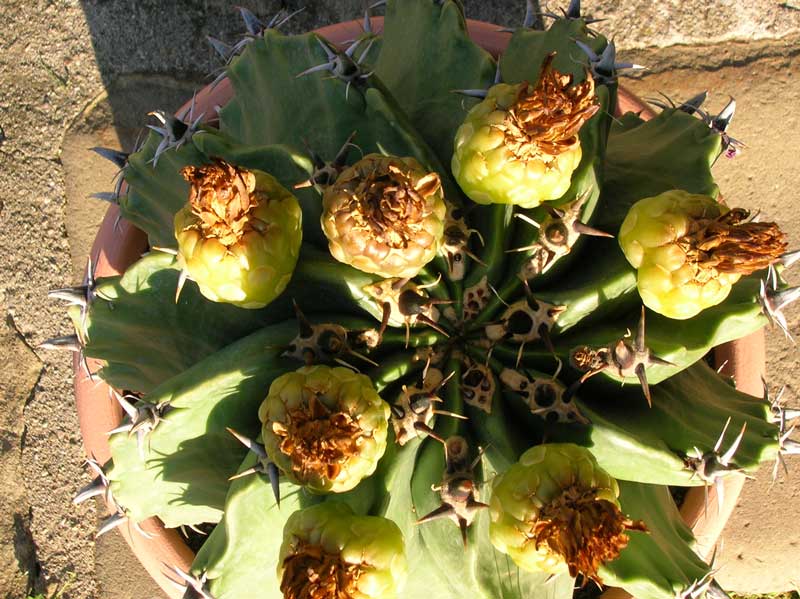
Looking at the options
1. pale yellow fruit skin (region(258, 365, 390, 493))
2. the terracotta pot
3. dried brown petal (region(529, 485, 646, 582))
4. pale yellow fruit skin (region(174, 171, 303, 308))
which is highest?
pale yellow fruit skin (region(174, 171, 303, 308))

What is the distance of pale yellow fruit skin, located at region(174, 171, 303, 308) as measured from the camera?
1605mm

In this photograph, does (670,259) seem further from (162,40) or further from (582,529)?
(162,40)

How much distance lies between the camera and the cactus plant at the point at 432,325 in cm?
154

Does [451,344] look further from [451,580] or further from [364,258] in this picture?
[451,580]

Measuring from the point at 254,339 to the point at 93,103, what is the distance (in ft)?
8.51

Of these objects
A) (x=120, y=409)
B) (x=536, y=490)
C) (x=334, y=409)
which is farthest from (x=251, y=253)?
(x=120, y=409)

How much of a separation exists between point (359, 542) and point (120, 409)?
164cm

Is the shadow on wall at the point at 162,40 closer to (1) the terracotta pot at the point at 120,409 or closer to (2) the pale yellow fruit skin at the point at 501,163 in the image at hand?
(1) the terracotta pot at the point at 120,409

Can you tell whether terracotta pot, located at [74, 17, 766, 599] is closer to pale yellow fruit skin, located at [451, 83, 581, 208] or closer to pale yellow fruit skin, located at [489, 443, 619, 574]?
pale yellow fruit skin, located at [489, 443, 619, 574]

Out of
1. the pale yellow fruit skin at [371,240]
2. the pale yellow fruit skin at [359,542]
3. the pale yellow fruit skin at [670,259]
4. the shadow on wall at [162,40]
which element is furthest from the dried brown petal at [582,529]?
the shadow on wall at [162,40]

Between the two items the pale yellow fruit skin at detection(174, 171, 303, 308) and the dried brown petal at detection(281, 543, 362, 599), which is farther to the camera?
the pale yellow fruit skin at detection(174, 171, 303, 308)

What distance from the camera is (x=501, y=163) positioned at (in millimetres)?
1618

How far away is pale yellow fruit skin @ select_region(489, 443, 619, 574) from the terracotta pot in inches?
46.2

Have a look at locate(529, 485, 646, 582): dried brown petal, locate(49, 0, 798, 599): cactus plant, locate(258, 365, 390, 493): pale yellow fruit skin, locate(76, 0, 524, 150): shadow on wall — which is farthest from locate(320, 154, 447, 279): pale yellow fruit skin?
locate(76, 0, 524, 150): shadow on wall
